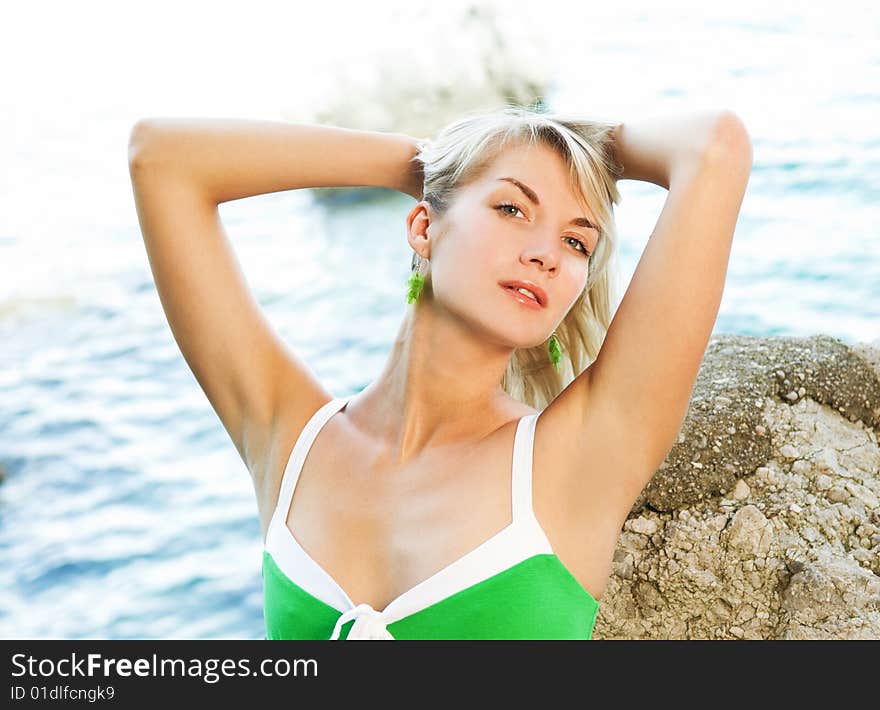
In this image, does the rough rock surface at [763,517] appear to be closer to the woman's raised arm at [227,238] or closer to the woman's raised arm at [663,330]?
the woman's raised arm at [663,330]

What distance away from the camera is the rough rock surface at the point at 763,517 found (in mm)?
2076

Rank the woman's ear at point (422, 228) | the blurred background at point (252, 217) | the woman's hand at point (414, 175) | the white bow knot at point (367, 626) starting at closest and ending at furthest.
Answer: the white bow knot at point (367, 626)
the woman's ear at point (422, 228)
the woman's hand at point (414, 175)
the blurred background at point (252, 217)

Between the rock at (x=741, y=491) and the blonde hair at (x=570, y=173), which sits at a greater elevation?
the blonde hair at (x=570, y=173)

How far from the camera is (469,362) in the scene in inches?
84.8

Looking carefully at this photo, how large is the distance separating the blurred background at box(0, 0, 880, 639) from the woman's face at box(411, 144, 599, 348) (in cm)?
139

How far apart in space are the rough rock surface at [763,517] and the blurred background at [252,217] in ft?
4.14

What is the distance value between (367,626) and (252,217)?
9164 mm

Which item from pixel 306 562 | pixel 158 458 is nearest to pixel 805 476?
pixel 306 562

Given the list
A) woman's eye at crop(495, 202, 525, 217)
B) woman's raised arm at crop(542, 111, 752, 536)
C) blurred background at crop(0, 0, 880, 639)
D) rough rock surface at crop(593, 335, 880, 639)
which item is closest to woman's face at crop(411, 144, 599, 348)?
woman's eye at crop(495, 202, 525, 217)

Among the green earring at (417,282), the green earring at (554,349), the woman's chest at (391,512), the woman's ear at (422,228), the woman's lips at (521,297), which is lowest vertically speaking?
the woman's chest at (391,512)

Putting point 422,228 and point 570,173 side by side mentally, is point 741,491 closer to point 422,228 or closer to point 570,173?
point 570,173

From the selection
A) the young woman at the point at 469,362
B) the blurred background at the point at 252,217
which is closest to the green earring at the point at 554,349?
the young woman at the point at 469,362

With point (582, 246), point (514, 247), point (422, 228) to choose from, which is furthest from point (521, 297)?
point (422, 228)

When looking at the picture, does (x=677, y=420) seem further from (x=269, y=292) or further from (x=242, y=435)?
(x=269, y=292)
